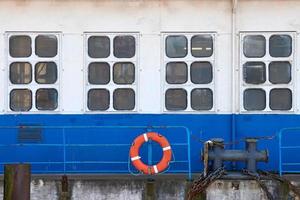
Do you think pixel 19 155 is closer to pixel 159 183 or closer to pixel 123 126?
pixel 123 126

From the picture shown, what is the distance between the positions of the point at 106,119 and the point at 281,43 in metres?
3.23

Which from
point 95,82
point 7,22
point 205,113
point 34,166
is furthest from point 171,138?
point 7,22

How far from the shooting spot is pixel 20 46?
12.6 meters

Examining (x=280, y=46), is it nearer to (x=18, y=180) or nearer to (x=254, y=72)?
(x=254, y=72)

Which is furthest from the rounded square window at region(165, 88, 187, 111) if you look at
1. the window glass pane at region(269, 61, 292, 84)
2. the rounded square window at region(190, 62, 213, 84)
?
the window glass pane at region(269, 61, 292, 84)

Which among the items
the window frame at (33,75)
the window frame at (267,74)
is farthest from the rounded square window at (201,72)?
the window frame at (33,75)

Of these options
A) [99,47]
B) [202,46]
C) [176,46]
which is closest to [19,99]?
[99,47]

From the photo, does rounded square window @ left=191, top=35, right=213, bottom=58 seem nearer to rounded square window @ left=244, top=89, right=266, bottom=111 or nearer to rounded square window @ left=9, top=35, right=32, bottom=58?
rounded square window @ left=244, top=89, right=266, bottom=111

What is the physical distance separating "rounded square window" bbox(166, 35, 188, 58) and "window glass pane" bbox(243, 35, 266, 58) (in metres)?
1.03

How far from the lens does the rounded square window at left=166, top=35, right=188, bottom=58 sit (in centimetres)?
1262

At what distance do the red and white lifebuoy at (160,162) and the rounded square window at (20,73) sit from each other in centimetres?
219

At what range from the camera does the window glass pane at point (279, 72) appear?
495 inches

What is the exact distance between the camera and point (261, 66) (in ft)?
41.4

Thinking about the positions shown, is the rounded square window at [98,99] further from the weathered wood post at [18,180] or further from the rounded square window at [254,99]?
the weathered wood post at [18,180]
